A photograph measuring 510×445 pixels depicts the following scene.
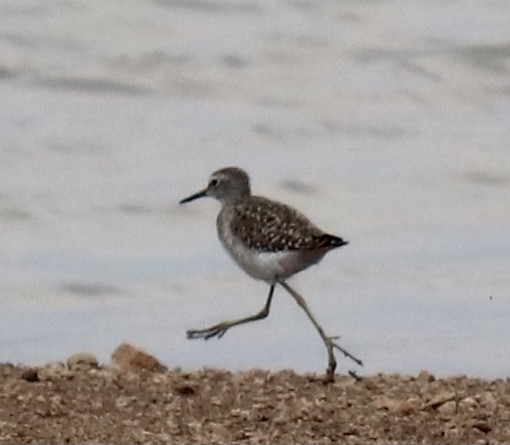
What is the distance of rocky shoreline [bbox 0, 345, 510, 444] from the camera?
7871mm

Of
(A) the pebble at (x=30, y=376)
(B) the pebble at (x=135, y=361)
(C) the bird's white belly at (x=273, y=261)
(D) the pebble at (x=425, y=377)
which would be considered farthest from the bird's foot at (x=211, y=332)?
(A) the pebble at (x=30, y=376)

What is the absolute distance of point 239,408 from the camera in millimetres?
8242

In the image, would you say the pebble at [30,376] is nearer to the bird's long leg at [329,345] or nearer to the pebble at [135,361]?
the pebble at [135,361]

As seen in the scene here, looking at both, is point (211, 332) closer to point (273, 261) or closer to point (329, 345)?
point (273, 261)

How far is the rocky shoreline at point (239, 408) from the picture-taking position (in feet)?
25.8

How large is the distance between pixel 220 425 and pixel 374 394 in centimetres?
86

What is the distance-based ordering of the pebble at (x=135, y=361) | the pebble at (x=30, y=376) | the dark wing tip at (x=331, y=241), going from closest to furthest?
the pebble at (x=30, y=376) < the pebble at (x=135, y=361) < the dark wing tip at (x=331, y=241)

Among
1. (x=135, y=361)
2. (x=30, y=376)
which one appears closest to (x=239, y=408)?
(x=30, y=376)

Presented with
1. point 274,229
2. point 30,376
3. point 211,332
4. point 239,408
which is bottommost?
point 211,332

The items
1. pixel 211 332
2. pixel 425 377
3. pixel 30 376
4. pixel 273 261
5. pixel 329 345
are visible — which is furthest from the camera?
pixel 211 332

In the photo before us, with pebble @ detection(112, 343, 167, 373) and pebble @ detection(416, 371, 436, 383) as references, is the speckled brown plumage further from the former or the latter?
pebble @ detection(112, 343, 167, 373)

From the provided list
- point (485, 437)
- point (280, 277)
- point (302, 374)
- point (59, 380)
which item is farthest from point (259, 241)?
point (485, 437)

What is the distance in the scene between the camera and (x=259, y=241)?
972 centimetres

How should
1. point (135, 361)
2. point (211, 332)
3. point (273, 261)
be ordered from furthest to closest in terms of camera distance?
1. point (211, 332)
2. point (273, 261)
3. point (135, 361)
